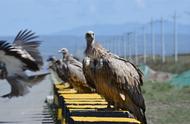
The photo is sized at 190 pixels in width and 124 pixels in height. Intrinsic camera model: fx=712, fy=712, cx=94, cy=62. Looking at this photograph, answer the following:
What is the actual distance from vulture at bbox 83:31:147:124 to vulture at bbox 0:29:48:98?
266 inches

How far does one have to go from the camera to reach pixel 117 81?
32.2ft

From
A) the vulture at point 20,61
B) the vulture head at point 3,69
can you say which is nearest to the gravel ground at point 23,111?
the vulture at point 20,61

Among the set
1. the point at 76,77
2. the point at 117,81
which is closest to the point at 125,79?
the point at 117,81

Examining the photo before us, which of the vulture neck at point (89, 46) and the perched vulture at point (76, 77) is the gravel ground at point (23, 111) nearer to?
the perched vulture at point (76, 77)

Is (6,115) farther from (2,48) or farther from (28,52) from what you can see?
(2,48)

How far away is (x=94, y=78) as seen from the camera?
32.4ft

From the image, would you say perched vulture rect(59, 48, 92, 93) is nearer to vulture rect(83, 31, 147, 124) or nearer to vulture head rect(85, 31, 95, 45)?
vulture head rect(85, 31, 95, 45)

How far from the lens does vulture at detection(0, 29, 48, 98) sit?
16.8 metres

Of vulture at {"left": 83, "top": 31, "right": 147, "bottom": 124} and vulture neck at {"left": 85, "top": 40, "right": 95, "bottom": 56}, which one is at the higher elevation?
vulture neck at {"left": 85, "top": 40, "right": 95, "bottom": 56}

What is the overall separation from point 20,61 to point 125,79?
7685 millimetres

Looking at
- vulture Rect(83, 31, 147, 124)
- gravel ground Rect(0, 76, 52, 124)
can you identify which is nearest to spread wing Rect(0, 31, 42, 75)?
gravel ground Rect(0, 76, 52, 124)

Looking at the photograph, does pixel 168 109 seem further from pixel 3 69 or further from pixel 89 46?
pixel 89 46

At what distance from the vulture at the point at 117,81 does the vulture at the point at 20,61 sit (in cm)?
675

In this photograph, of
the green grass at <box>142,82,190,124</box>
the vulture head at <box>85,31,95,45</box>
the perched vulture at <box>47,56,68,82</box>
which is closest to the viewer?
the vulture head at <box>85,31,95,45</box>
